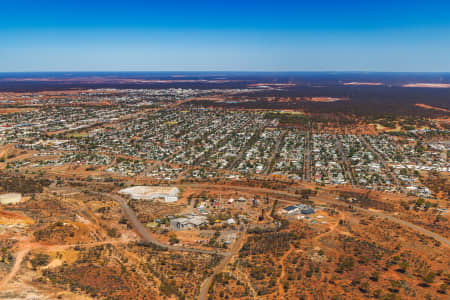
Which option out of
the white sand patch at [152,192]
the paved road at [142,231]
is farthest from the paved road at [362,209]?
the paved road at [142,231]

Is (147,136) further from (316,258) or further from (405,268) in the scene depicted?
(405,268)

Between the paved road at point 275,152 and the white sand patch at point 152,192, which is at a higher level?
the paved road at point 275,152

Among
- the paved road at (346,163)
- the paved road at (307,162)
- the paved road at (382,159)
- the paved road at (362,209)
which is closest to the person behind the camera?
the paved road at (362,209)

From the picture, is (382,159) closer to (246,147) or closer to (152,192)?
(246,147)

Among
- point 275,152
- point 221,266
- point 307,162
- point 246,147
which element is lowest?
point 221,266

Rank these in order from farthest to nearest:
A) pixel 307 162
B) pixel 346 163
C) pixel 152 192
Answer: pixel 307 162 → pixel 346 163 → pixel 152 192

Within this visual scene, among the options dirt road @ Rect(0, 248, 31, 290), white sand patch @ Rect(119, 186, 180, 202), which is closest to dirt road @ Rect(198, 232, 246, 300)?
white sand patch @ Rect(119, 186, 180, 202)

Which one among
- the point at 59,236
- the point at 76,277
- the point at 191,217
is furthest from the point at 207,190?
the point at 76,277

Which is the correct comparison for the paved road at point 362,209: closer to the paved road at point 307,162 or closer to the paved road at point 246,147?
the paved road at point 307,162

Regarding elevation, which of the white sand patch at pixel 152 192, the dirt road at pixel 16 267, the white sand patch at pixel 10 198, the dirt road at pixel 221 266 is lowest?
the dirt road at pixel 221 266

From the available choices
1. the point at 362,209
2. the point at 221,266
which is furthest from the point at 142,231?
the point at 362,209

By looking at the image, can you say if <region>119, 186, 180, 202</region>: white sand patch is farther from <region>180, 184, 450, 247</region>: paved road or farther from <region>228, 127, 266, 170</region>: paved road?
<region>228, 127, 266, 170</region>: paved road

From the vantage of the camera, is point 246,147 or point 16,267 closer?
point 16,267

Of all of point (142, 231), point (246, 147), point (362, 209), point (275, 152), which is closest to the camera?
point (142, 231)
